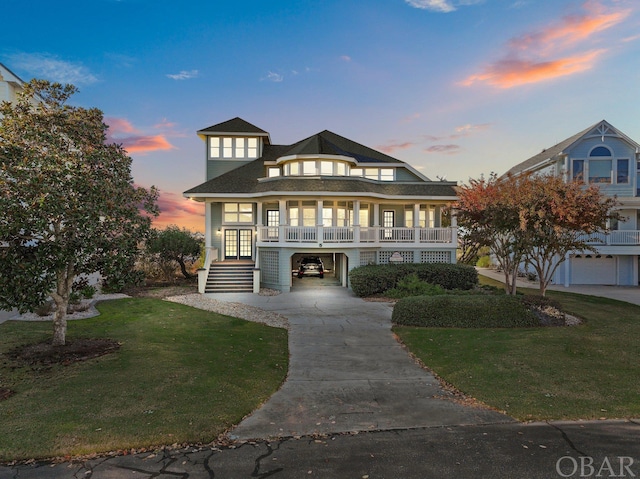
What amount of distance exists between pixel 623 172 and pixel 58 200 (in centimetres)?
3191

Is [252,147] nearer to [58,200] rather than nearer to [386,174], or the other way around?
[386,174]

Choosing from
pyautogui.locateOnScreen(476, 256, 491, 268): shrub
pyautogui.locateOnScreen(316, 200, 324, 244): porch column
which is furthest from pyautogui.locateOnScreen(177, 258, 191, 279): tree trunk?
pyautogui.locateOnScreen(476, 256, 491, 268): shrub

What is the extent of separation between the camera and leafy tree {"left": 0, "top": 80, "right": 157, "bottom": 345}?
7.01 m

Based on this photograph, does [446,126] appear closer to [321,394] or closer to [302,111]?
[302,111]

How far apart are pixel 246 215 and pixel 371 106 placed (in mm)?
11529

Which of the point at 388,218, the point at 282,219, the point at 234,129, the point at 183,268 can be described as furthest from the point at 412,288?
the point at 234,129

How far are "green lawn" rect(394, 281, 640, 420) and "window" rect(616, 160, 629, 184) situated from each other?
17134 millimetres

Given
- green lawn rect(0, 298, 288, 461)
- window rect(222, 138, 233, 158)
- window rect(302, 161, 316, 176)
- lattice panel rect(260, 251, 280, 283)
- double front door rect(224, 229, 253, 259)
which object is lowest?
green lawn rect(0, 298, 288, 461)

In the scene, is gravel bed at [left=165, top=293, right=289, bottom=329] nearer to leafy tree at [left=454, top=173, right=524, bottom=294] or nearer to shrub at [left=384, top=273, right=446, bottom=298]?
shrub at [left=384, top=273, right=446, bottom=298]

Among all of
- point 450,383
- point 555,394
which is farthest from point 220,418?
point 555,394

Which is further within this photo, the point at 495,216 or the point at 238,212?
the point at 238,212

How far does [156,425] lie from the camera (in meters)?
5.10

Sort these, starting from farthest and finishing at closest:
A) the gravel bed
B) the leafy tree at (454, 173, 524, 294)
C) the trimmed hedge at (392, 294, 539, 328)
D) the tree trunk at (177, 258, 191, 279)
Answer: the tree trunk at (177, 258, 191, 279), the leafy tree at (454, 173, 524, 294), the gravel bed, the trimmed hedge at (392, 294, 539, 328)

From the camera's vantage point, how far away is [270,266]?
2069 cm
